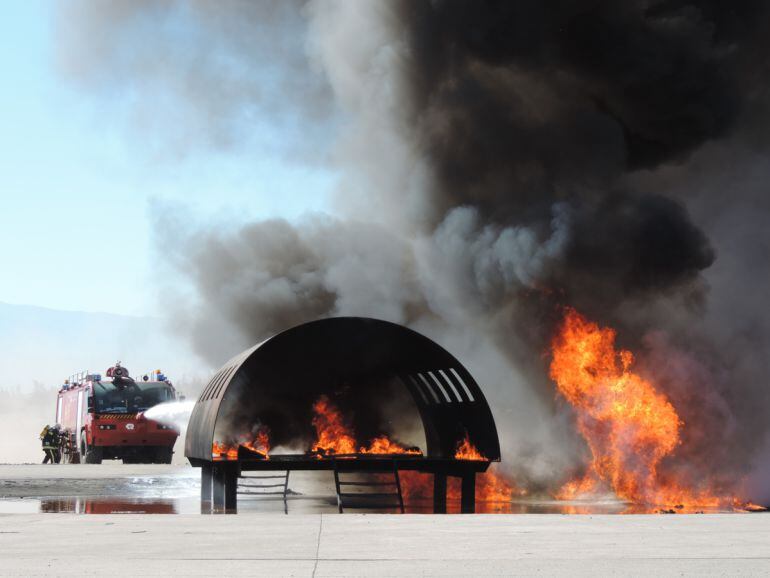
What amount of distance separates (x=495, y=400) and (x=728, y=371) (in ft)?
25.1

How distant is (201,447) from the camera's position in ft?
53.8

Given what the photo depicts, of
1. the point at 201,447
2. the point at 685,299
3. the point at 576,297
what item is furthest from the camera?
the point at 685,299

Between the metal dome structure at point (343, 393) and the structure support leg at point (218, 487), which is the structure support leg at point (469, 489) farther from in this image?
the structure support leg at point (218, 487)

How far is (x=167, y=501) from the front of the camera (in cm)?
1748

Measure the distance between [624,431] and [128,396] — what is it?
1801 cm

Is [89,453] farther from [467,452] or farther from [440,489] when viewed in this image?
[467,452]

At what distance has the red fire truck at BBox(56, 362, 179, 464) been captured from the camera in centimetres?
3241

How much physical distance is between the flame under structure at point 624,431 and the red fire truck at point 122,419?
618 inches
